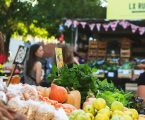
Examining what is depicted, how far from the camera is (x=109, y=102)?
4.57 m

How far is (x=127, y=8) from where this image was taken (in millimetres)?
6570

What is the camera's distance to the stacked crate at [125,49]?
614 inches

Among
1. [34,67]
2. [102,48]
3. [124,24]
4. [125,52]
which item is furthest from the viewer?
[102,48]

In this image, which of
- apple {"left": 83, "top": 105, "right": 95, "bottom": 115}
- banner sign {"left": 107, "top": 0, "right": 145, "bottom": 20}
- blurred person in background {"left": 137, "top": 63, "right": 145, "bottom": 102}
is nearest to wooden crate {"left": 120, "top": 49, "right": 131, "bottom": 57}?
blurred person in background {"left": 137, "top": 63, "right": 145, "bottom": 102}

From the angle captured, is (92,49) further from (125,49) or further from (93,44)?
(125,49)

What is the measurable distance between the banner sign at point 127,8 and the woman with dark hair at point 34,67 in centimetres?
277

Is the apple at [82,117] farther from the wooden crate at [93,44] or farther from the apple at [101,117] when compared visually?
the wooden crate at [93,44]

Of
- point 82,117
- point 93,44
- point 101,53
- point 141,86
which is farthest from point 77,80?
point 93,44

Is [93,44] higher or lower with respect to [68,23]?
lower

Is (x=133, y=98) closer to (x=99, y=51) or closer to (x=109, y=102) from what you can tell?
(x=109, y=102)

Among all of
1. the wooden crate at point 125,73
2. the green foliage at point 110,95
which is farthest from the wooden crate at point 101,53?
the green foliage at point 110,95

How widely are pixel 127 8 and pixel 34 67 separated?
298cm

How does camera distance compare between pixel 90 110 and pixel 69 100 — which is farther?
pixel 69 100

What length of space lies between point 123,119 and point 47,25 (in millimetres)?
21557
